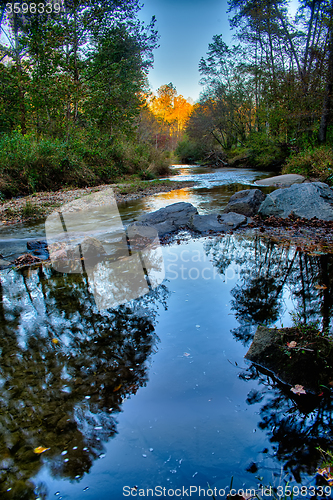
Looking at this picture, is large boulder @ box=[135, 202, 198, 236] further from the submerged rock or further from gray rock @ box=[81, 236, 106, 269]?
the submerged rock

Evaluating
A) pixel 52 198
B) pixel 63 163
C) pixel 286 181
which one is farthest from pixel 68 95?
pixel 286 181

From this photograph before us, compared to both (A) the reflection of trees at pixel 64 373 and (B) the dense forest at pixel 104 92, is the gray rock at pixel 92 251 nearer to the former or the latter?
(A) the reflection of trees at pixel 64 373

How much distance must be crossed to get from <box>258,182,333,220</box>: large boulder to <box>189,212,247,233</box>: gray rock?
3.01ft

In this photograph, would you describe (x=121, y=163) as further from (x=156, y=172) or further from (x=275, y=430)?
(x=275, y=430)

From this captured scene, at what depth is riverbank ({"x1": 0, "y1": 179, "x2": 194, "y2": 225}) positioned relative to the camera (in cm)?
1022

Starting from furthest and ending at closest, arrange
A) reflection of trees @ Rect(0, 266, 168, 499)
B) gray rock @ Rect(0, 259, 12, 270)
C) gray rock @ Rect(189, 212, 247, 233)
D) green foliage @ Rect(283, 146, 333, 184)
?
green foliage @ Rect(283, 146, 333, 184), gray rock @ Rect(189, 212, 247, 233), gray rock @ Rect(0, 259, 12, 270), reflection of trees @ Rect(0, 266, 168, 499)

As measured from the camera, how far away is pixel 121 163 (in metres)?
20.0

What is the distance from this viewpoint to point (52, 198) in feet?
41.1

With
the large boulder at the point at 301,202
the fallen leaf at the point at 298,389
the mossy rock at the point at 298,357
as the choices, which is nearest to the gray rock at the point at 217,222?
the large boulder at the point at 301,202

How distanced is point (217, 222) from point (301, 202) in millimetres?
2544

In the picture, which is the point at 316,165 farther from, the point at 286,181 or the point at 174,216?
the point at 174,216

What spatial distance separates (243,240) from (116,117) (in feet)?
61.2

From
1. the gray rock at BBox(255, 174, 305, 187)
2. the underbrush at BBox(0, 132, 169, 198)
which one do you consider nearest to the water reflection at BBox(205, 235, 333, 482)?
the gray rock at BBox(255, 174, 305, 187)

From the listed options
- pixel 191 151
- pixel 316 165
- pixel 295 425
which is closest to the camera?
pixel 295 425
